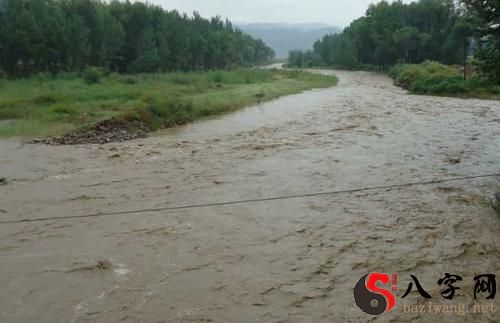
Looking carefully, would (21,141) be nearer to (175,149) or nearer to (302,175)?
(175,149)

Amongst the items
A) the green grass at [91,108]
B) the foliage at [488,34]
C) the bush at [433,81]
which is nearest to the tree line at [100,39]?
the green grass at [91,108]

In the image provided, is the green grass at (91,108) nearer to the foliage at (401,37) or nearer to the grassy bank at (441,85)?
the grassy bank at (441,85)

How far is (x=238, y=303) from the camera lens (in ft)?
15.4

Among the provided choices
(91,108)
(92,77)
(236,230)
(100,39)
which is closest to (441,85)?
(91,108)

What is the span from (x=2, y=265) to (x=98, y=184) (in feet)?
12.2

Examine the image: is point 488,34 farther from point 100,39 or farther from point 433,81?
point 100,39

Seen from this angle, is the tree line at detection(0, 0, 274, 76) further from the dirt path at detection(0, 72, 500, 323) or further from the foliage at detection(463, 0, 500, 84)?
the foliage at detection(463, 0, 500, 84)

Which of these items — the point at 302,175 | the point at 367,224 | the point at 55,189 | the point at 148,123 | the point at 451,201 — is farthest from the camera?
the point at 148,123

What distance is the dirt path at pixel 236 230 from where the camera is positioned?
473 centimetres

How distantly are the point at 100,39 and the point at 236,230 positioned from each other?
45096 mm

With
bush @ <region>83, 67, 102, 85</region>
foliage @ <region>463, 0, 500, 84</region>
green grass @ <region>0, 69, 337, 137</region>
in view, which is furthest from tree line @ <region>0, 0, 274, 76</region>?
foliage @ <region>463, 0, 500, 84</region>

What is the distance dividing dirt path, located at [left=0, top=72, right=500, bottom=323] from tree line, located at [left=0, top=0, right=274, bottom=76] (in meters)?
30.0

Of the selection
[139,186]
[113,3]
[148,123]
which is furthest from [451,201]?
[113,3]

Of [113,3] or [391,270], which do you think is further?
[113,3]
